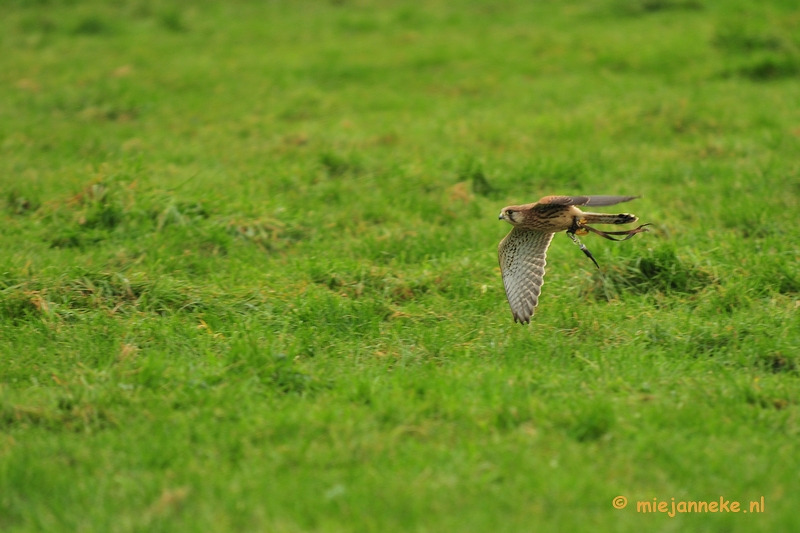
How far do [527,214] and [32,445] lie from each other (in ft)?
10.7

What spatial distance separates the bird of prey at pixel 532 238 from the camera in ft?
17.8

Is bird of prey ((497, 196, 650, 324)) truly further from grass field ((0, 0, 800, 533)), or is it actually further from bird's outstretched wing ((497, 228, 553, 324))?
grass field ((0, 0, 800, 533))

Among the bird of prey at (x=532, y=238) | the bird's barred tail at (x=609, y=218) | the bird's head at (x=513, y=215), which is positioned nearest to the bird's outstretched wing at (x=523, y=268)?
the bird of prey at (x=532, y=238)

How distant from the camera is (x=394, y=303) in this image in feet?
19.7

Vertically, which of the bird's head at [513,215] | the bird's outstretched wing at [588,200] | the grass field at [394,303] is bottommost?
the grass field at [394,303]

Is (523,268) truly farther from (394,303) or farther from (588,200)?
(394,303)

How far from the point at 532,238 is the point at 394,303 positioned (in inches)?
42.1

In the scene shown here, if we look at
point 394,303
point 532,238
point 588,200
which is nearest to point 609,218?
point 588,200

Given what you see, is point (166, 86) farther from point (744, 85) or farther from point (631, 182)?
point (744, 85)

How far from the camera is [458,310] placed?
587cm

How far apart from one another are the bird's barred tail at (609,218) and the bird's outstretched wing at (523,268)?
37cm

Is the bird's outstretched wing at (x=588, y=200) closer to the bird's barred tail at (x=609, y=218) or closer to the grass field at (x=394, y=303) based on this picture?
the bird's barred tail at (x=609, y=218)

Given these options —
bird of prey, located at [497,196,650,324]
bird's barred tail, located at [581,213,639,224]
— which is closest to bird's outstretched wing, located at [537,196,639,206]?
bird of prey, located at [497,196,650,324]

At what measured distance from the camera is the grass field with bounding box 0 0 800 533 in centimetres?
399
